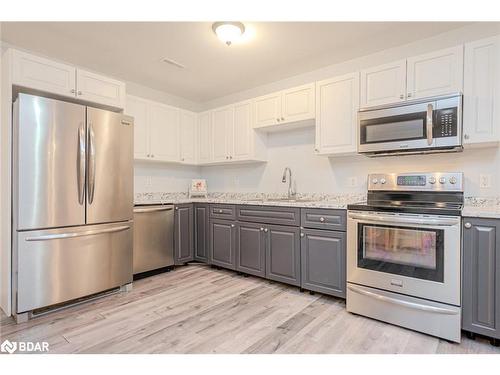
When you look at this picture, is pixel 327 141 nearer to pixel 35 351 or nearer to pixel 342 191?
pixel 342 191

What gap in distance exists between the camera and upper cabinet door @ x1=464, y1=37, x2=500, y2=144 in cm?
213

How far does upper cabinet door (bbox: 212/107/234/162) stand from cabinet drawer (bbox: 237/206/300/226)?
0.98 meters

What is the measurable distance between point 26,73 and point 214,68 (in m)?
1.84

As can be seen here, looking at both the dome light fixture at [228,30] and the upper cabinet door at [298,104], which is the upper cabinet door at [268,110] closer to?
the upper cabinet door at [298,104]

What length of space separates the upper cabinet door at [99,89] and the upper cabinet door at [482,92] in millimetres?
3190

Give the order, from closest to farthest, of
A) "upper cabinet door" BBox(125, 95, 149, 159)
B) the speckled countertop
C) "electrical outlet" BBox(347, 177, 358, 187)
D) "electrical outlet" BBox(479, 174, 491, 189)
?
the speckled countertop
"electrical outlet" BBox(479, 174, 491, 189)
"electrical outlet" BBox(347, 177, 358, 187)
"upper cabinet door" BBox(125, 95, 149, 159)

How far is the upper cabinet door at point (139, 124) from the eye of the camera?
137 inches

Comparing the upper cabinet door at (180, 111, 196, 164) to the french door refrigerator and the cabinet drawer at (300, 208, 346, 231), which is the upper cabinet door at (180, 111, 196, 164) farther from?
the cabinet drawer at (300, 208, 346, 231)

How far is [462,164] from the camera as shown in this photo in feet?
8.09

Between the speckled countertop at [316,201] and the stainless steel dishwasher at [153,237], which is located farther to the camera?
the stainless steel dishwasher at [153,237]

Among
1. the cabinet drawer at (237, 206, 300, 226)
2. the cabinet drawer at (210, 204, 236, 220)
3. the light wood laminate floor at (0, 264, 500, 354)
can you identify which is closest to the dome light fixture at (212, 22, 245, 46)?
the cabinet drawer at (237, 206, 300, 226)

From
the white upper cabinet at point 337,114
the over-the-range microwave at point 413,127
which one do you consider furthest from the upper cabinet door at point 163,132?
the over-the-range microwave at point 413,127

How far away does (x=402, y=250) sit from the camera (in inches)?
85.0
